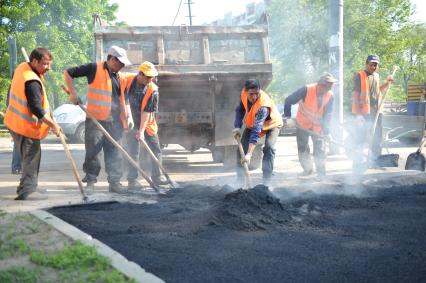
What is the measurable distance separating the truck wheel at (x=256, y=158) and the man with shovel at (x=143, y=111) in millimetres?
2184

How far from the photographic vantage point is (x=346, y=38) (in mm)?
25406

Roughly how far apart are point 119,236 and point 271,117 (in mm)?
3309

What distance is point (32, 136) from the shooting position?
596 centimetres

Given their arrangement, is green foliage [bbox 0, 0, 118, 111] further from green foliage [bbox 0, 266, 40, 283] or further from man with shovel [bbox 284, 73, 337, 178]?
green foliage [bbox 0, 266, 40, 283]

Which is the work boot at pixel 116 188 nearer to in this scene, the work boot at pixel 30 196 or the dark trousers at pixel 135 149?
the dark trousers at pixel 135 149

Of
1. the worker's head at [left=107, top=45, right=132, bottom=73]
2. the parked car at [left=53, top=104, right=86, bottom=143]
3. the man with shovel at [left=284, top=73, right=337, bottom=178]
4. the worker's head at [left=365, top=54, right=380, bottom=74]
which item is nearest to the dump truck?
the man with shovel at [left=284, top=73, right=337, bottom=178]

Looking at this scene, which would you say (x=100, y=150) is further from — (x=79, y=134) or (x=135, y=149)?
(x=79, y=134)

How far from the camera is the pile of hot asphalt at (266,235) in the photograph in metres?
3.44

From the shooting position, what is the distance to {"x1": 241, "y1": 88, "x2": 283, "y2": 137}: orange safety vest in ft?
21.5

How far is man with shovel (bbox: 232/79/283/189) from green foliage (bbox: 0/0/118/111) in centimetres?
1346

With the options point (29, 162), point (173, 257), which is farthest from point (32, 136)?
point (173, 257)

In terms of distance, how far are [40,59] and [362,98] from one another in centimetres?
535

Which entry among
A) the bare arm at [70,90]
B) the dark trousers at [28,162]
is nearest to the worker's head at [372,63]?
the bare arm at [70,90]

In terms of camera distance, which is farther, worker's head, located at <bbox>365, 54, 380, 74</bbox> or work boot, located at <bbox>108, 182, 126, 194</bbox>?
worker's head, located at <bbox>365, 54, 380, 74</bbox>
